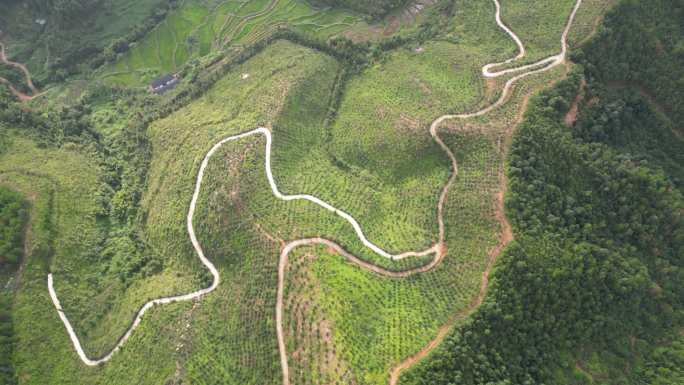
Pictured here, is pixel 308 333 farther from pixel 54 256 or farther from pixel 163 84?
pixel 163 84

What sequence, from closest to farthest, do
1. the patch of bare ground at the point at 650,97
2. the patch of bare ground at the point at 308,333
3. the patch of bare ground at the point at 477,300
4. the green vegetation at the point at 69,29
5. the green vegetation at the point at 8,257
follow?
the patch of bare ground at the point at 477,300
the patch of bare ground at the point at 308,333
the green vegetation at the point at 8,257
the patch of bare ground at the point at 650,97
the green vegetation at the point at 69,29

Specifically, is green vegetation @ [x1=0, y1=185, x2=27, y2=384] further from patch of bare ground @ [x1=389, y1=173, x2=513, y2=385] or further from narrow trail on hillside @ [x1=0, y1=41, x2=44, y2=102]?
patch of bare ground @ [x1=389, y1=173, x2=513, y2=385]

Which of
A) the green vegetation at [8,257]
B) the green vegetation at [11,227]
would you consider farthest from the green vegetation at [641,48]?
the green vegetation at [8,257]

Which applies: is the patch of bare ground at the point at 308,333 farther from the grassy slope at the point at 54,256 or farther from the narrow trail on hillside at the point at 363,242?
the grassy slope at the point at 54,256

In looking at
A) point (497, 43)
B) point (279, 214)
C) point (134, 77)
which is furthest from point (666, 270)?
point (134, 77)

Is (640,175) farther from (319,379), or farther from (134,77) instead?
(134,77)

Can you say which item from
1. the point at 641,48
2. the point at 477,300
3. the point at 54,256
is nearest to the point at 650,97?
the point at 641,48
